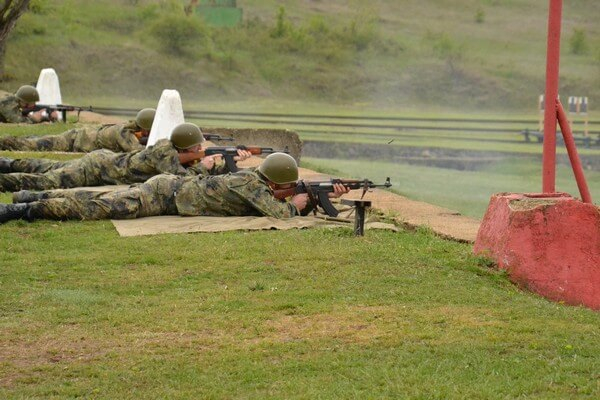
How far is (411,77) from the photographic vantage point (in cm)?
4075

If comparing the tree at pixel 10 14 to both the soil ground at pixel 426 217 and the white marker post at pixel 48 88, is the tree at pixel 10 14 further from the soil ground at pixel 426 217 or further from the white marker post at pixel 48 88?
the soil ground at pixel 426 217

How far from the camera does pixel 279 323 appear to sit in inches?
294

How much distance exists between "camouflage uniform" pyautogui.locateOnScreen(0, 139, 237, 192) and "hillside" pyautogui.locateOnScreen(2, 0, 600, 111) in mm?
22622

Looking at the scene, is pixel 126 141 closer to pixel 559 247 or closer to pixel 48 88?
pixel 48 88

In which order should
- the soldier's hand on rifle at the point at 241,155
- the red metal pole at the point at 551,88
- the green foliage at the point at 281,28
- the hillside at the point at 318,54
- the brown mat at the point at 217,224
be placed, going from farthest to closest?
the green foliage at the point at 281,28 < the hillside at the point at 318,54 < the soldier's hand on rifle at the point at 241,155 < the brown mat at the point at 217,224 < the red metal pole at the point at 551,88

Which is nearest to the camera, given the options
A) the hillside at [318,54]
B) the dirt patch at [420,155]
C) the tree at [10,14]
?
the tree at [10,14]

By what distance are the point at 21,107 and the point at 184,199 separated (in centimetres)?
1091

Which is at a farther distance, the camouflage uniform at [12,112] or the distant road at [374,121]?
the distant road at [374,121]

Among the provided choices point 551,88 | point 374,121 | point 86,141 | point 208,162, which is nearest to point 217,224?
point 208,162

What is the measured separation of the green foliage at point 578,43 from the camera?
36.8m

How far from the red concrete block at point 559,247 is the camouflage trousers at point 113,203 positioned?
416cm

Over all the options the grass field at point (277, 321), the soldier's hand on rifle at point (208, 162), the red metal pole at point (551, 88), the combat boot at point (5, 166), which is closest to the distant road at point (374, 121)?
the combat boot at point (5, 166)

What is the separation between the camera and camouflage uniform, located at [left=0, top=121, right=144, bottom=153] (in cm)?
1650

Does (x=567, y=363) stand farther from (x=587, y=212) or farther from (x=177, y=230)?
(x=177, y=230)
